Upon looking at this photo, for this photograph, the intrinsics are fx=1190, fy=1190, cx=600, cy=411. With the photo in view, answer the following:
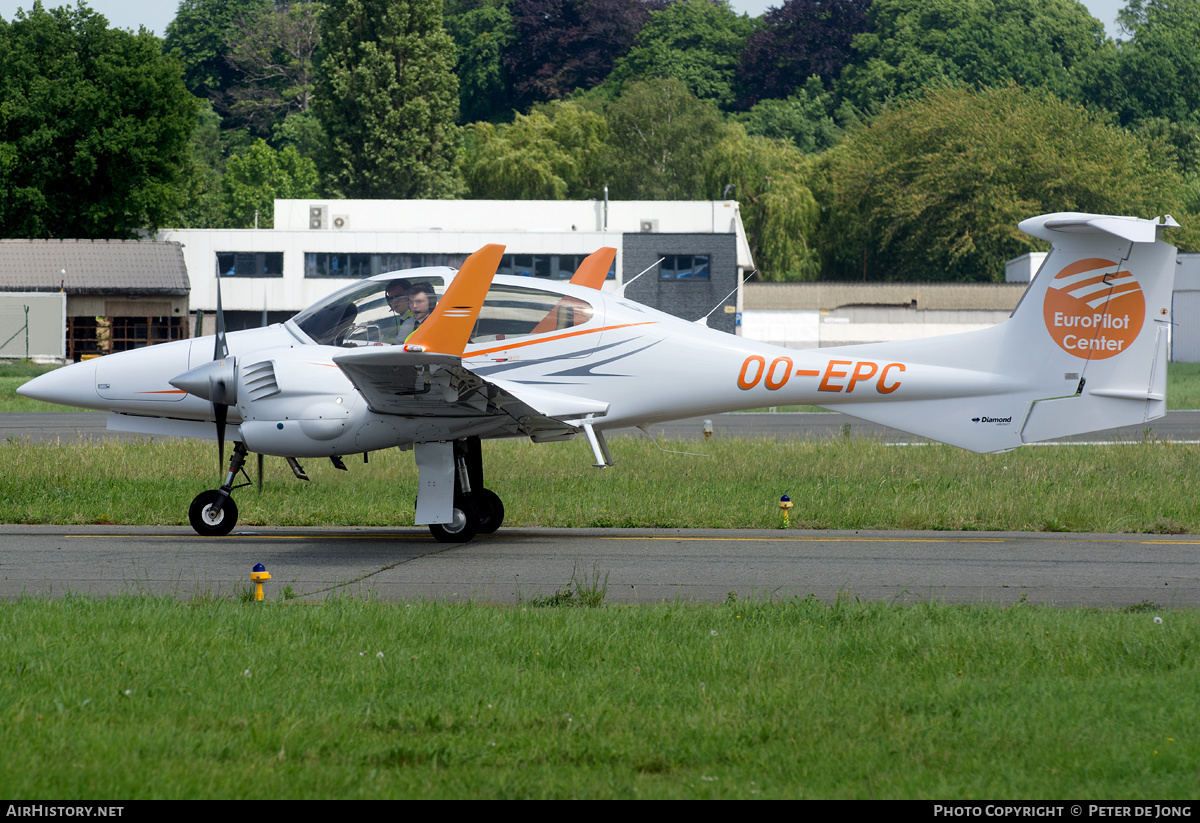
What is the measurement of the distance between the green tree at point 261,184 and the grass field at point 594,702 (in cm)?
Result: 7409

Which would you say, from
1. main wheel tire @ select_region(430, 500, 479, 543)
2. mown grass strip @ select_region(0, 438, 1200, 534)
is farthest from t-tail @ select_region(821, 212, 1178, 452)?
main wheel tire @ select_region(430, 500, 479, 543)

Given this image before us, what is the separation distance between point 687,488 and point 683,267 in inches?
1789

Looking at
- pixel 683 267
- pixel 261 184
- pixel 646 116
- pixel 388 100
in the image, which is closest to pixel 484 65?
pixel 646 116

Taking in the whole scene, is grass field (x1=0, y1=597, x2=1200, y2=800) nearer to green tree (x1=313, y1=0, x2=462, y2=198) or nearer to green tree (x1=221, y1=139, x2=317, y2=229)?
green tree (x1=313, y1=0, x2=462, y2=198)

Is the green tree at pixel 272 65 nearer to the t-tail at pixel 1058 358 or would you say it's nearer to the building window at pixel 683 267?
the building window at pixel 683 267

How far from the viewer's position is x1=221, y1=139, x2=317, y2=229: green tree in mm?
78562

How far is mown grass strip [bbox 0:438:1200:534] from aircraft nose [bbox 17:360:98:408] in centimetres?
180

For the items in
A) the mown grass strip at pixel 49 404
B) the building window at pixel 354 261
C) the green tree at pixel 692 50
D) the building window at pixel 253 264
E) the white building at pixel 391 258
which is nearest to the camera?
the mown grass strip at pixel 49 404

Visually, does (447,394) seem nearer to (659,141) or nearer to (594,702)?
(594,702)

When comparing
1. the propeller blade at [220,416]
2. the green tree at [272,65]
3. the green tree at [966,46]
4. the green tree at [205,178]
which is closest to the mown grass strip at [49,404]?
the propeller blade at [220,416]

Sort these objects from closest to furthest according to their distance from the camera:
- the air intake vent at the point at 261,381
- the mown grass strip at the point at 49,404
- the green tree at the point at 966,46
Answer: the air intake vent at the point at 261,381, the mown grass strip at the point at 49,404, the green tree at the point at 966,46

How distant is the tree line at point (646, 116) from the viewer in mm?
62281

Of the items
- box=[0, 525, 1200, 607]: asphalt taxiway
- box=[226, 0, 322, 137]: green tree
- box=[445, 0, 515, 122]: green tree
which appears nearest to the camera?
box=[0, 525, 1200, 607]: asphalt taxiway
